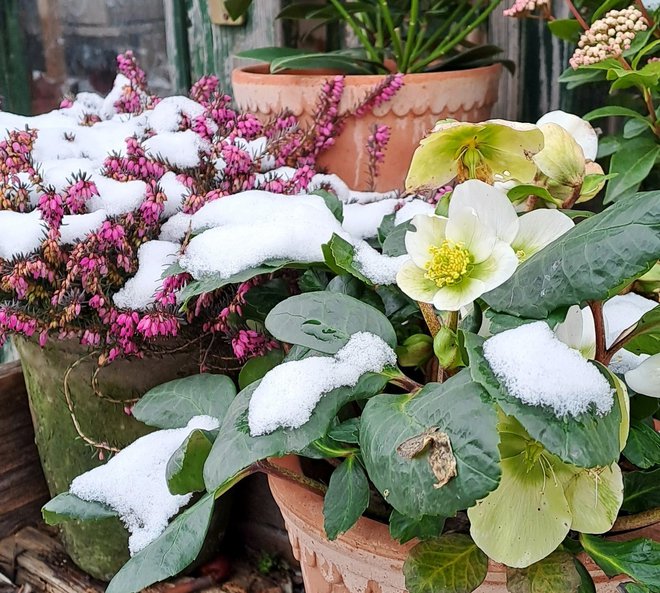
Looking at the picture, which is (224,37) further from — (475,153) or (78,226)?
(475,153)

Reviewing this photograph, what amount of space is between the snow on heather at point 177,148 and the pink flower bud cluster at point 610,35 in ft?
1.43

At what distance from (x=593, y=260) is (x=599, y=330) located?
0.33ft

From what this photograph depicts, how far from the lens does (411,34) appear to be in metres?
1.07

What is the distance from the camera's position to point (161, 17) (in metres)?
1.50

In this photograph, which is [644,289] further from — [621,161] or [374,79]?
[374,79]

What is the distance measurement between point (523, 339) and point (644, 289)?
17 centimetres

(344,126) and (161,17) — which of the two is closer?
(344,126)

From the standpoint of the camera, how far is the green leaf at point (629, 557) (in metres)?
0.50

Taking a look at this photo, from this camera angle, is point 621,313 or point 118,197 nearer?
point 621,313

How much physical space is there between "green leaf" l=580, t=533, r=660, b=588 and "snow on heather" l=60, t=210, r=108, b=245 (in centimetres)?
55

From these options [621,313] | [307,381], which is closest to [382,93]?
[621,313]

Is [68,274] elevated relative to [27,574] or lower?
elevated

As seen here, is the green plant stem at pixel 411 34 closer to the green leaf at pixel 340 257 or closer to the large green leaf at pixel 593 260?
the green leaf at pixel 340 257

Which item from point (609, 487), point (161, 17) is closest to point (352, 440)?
point (609, 487)
